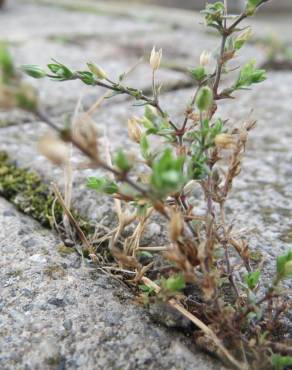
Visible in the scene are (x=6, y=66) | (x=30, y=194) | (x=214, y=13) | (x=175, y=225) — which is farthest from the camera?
(x=30, y=194)

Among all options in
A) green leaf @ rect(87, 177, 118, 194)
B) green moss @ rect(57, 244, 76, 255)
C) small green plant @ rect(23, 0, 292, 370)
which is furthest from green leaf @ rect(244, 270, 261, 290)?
green moss @ rect(57, 244, 76, 255)

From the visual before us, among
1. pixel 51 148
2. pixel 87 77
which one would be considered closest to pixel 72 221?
pixel 87 77

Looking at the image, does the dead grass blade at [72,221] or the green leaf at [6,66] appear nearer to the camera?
the green leaf at [6,66]

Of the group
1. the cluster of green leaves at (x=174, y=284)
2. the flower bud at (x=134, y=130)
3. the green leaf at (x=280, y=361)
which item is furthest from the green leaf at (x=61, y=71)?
the green leaf at (x=280, y=361)

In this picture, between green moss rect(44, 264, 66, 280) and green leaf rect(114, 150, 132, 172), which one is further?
green moss rect(44, 264, 66, 280)

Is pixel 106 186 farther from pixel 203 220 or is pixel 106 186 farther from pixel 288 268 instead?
pixel 288 268

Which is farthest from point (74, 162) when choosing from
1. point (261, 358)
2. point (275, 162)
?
point (261, 358)

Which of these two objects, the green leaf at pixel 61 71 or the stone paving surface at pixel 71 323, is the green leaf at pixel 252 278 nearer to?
the stone paving surface at pixel 71 323

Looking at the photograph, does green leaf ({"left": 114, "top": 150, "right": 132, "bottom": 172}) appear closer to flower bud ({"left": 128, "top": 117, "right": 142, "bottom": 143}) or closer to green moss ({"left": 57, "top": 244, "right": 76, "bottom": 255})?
flower bud ({"left": 128, "top": 117, "right": 142, "bottom": 143})
